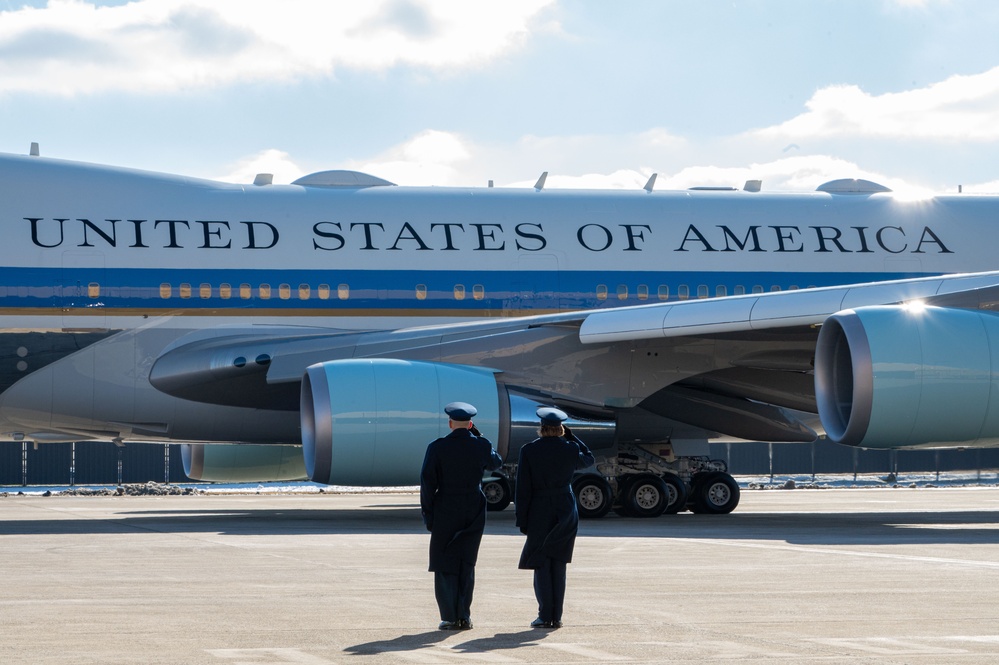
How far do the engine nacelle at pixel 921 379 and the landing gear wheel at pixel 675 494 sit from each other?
4405mm

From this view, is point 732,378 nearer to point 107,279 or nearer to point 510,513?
point 510,513

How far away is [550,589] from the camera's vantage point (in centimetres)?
866

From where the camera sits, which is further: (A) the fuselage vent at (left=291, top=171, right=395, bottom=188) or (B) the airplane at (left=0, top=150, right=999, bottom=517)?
(A) the fuselage vent at (left=291, top=171, right=395, bottom=188)

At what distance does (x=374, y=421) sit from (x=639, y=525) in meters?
3.65

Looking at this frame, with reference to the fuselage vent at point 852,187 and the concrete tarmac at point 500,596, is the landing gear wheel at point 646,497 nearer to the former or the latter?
the concrete tarmac at point 500,596

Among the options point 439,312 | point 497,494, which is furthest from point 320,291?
point 497,494

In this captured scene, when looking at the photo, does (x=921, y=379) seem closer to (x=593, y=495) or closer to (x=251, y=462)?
(x=593, y=495)

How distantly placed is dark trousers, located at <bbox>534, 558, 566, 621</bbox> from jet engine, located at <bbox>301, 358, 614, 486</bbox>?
7.95 m

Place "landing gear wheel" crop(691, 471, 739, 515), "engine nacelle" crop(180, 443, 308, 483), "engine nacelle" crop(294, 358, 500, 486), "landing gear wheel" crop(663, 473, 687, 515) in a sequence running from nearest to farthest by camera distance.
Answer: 1. "engine nacelle" crop(294, 358, 500, 486)
2. "landing gear wheel" crop(663, 473, 687, 515)
3. "landing gear wheel" crop(691, 471, 739, 515)
4. "engine nacelle" crop(180, 443, 308, 483)

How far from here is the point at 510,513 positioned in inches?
819

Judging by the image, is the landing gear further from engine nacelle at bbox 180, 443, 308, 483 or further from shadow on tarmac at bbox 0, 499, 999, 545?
engine nacelle at bbox 180, 443, 308, 483

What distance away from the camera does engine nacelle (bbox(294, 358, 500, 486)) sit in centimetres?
1692

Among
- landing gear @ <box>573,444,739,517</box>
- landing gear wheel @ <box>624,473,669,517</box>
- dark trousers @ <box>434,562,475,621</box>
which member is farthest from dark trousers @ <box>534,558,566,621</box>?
landing gear wheel @ <box>624,473,669,517</box>

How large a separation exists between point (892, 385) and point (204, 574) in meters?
8.22
